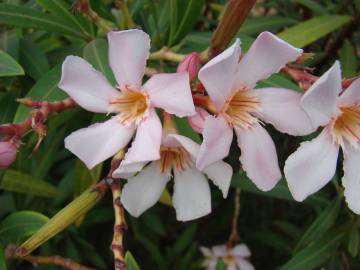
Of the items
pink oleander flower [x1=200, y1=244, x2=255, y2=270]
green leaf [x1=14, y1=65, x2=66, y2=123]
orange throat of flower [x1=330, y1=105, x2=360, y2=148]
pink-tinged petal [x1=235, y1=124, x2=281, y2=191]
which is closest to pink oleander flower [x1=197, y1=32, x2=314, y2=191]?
pink-tinged petal [x1=235, y1=124, x2=281, y2=191]

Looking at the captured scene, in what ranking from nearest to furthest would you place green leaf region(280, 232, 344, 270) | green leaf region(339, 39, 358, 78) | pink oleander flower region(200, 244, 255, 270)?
green leaf region(280, 232, 344, 270) < green leaf region(339, 39, 358, 78) < pink oleander flower region(200, 244, 255, 270)

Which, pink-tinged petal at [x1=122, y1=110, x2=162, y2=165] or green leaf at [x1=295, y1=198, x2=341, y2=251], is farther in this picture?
green leaf at [x1=295, y1=198, x2=341, y2=251]

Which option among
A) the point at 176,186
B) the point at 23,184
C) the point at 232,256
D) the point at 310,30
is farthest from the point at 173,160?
the point at 232,256

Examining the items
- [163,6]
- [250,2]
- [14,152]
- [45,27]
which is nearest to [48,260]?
[14,152]

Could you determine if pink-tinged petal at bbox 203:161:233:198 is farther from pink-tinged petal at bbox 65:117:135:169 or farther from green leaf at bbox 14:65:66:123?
green leaf at bbox 14:65:66:123

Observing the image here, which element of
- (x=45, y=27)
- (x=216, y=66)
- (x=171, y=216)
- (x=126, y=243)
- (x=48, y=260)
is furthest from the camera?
(x=171, y=216)

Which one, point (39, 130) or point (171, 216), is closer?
point (39, 130)

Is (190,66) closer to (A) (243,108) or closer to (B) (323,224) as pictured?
(A) (243,108)

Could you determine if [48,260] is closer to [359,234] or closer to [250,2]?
[250,2]

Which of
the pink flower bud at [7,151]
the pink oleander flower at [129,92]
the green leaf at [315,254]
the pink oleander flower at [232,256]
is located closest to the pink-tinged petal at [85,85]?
the pink oleander flower at [129,92]
